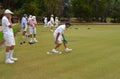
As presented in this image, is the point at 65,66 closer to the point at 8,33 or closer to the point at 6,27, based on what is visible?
the point at 8,33

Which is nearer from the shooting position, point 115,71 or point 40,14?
point 115,71

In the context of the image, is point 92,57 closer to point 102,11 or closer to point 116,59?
point 116,59

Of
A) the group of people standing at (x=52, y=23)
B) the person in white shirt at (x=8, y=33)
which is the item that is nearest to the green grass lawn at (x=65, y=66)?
the person in white shirt at (x=8, y=33)

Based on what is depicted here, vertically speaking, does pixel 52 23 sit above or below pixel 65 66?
below

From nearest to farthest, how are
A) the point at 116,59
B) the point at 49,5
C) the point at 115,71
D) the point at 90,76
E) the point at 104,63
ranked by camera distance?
1. the point at 90,76
2. the point at 115,71
3. the point at 104,63
4. the point at 116,59
5. the point at 49,5

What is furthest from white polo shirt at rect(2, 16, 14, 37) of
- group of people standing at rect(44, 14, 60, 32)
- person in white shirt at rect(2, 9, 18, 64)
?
group of people standing at rect(44, 14, 60, 32)

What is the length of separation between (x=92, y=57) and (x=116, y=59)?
1.07m

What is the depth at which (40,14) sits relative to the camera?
70750 millimetres

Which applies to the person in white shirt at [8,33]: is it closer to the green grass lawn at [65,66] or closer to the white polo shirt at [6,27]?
the white polo shirt at [6,27]

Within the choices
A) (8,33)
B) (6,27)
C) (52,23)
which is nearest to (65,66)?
(8,33)

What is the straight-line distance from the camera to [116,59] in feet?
41.7

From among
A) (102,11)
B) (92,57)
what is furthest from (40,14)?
(92,57)

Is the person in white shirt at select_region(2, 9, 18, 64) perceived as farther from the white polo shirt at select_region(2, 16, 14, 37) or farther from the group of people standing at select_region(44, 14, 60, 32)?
the group of people standing at select_region(44, 14, 60, 32)

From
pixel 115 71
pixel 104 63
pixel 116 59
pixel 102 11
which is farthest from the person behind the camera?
pixel 102 11
